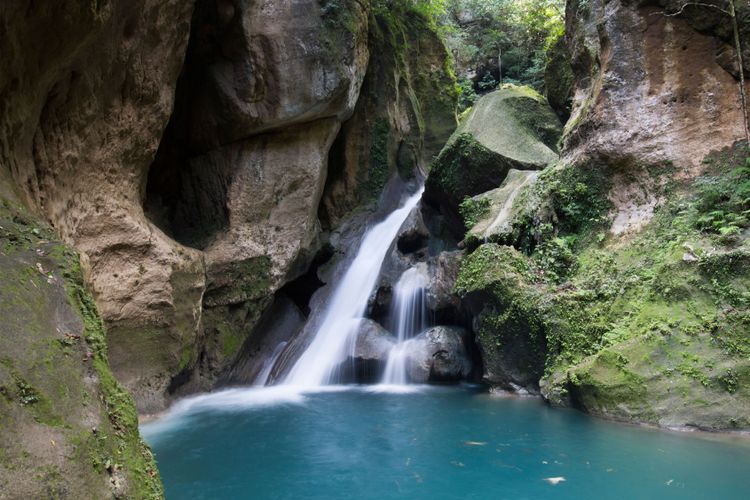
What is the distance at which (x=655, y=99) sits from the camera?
9.37 metres

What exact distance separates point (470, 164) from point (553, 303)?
5372 millimetres

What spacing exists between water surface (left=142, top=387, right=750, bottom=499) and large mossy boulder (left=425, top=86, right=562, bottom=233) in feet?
19.6

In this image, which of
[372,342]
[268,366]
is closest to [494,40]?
[372,342]

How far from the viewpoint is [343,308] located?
12.7 meters

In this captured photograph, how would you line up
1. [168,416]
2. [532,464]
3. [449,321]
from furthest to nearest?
[449,321]
[168,416]
[532,464]

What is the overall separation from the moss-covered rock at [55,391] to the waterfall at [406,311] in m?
7.31

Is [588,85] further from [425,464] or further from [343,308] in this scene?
[425,464]

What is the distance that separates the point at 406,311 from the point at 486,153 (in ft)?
14.3

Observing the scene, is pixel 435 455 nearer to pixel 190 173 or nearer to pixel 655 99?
pixel 655 99

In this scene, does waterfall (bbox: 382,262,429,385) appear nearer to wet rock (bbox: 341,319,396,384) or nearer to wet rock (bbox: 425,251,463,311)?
wet rock (bbox: 341,319,396,384)

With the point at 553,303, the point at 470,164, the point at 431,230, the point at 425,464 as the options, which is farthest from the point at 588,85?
the point at 425,464

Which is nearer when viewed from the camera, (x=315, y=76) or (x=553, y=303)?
(x=553, y=303)

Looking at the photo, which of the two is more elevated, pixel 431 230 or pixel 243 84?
pixel 243 84

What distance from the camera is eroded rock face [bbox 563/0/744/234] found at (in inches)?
352
